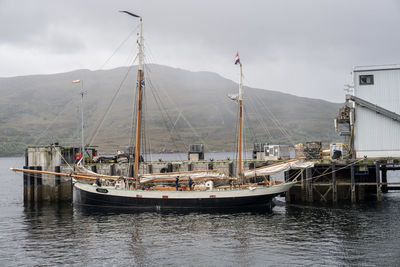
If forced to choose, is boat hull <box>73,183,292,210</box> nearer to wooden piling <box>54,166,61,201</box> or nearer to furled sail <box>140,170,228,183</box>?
furled sail <box>140,170,228,183</box>

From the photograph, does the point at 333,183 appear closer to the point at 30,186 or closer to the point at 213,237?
the point at 213,237

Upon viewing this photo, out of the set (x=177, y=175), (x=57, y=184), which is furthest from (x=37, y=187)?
(x=177, y=175)

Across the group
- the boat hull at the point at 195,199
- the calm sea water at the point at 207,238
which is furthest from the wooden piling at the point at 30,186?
the boat hull at the point at 195,199

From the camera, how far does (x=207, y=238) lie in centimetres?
3086

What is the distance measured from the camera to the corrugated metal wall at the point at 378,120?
46781 millimetres

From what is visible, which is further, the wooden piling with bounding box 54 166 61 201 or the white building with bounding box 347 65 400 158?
the wooden piling with bounding box 54 166 61 201

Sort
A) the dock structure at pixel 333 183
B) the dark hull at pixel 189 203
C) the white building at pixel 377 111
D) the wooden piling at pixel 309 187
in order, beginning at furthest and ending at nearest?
the white building at pixel 377 111 < the wooden piling at pixel 309 187 < the dock structure at pixel 333 183 < the dark hull at pixel 189 203

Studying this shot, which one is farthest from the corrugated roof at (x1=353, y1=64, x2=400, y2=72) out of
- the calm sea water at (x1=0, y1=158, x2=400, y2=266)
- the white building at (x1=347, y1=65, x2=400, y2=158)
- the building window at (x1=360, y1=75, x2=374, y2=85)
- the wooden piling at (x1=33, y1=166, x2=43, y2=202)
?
the wooden piling at (x1=33, y1=166, x2=43, y2=202)

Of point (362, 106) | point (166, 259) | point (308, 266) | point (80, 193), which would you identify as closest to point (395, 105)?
point (362, 106)

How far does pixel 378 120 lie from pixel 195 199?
2485cm

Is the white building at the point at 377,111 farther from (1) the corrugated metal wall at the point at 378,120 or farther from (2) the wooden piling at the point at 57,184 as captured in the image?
(2) the wooden piling at the point at 57,184

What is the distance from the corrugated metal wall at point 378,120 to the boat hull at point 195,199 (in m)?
12.1

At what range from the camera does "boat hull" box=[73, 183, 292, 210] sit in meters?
43.2

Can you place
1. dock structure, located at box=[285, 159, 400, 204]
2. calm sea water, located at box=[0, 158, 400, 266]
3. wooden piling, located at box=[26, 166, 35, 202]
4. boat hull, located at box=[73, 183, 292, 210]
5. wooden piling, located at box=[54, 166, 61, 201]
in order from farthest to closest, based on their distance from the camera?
wooden piling, located at box=[54, 166, 61, 201], wooden piling, located at box=[26, 166, 35, 202], dock structure, located at box=[285, 159, 400, 204], boat hull, located at box=[73, 183, 292, 210], calm sea water, located at box=[0, 158, 400, 266]
